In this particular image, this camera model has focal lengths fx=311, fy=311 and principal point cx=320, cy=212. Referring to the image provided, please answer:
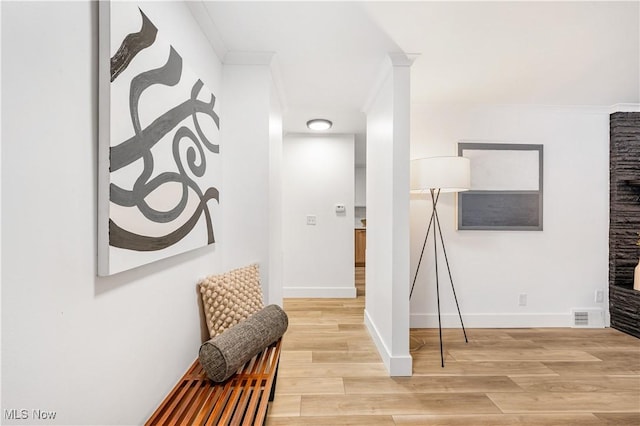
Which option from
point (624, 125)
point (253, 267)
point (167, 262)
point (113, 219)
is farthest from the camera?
point (624, 125)

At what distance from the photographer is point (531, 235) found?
331 cm

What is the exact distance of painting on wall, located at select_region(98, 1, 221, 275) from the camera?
3.18ft

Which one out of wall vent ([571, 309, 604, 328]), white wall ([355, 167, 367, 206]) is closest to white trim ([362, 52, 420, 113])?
wall vent ([571, 309, 604, 328])

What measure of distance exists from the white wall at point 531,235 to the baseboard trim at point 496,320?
0.01 meters

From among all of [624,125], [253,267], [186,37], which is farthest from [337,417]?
[624,125]

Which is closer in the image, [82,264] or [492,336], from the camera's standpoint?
[82,264]

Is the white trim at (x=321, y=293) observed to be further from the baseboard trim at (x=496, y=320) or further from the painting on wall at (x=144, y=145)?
the painting on wall at (x=144, y=145)

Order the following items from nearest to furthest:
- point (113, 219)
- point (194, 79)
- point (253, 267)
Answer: point (113, 219) < point (194, 79) < point (253, 267)

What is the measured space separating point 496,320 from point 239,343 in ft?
9.40

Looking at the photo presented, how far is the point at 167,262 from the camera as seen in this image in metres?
1.43

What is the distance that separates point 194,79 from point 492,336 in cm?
331

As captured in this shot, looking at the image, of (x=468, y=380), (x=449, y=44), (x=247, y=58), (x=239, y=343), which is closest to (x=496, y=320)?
(x=468, y=380)

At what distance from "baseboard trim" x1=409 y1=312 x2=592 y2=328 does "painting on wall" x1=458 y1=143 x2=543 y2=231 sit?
925 mm

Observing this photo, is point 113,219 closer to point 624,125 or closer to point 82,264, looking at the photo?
point 82,264
